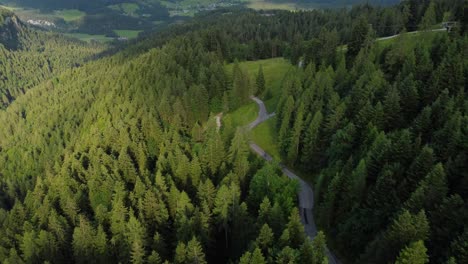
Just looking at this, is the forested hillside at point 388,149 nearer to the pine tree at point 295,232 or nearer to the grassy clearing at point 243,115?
the pine tree at point 295,232

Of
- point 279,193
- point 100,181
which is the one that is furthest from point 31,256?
point 279,193

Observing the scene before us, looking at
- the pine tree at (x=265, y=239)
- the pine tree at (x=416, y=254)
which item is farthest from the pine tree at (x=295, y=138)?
the pine tree at (x=416, y=254)

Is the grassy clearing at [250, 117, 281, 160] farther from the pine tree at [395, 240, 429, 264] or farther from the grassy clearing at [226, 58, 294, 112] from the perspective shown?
the pine tree at [395, 240, 429, 264]

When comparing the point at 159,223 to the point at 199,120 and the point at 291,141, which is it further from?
the point at 199,120

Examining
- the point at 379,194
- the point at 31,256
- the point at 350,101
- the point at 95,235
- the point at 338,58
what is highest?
the point at 338,58

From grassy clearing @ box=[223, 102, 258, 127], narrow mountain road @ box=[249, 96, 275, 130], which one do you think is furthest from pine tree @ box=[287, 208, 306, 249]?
grassy clearing @ box=[223, 102, 258, 127]

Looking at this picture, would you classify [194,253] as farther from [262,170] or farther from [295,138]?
[295,138]
